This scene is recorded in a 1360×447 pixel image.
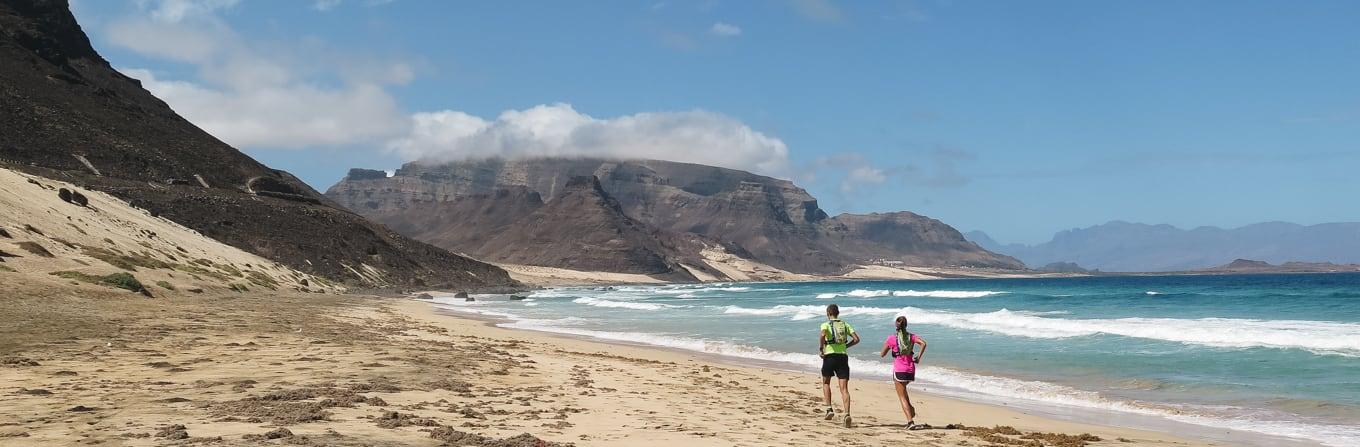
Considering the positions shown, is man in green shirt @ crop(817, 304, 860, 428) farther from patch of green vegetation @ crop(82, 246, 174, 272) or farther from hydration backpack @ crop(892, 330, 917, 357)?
patch of green vegetation @ crop(82, 246, 174, 272)

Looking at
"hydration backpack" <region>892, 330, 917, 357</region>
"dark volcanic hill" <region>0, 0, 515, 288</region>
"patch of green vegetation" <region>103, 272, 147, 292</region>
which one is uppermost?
"dark volcanic hill" <region>0, 0, 515, 288</region>

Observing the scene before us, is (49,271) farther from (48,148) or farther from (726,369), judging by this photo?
(48,148)

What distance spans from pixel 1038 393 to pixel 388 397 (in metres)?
11.8

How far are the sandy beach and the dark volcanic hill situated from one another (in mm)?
51867

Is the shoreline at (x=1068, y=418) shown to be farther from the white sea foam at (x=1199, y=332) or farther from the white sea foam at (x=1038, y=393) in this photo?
the white sea foam at (x=1199, y=332)

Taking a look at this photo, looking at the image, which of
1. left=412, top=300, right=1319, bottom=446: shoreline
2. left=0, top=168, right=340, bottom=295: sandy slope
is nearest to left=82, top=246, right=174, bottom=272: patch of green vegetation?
left=0, top=168, right=340, bottom=295: sandy slope

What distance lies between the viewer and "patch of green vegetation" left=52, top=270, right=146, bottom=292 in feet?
84.4

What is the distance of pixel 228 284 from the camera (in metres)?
41.5

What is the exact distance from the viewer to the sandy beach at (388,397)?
8875mm

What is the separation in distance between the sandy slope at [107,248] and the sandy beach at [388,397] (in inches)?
299

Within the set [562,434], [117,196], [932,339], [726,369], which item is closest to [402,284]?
[117,196]

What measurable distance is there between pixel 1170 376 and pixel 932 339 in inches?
425

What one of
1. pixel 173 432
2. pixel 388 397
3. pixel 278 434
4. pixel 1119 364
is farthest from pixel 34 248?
pixel 1119 364

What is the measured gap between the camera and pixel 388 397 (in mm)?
11438
